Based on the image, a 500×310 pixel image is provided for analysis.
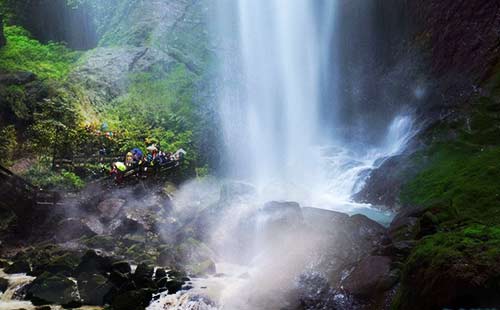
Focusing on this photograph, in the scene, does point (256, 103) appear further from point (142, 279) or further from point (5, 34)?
point (142, 279)

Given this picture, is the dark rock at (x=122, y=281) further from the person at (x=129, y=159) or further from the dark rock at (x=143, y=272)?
the person at (x=129, y=159)

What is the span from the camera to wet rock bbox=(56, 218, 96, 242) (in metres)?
16.2

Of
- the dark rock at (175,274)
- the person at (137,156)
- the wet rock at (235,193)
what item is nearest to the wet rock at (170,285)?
the dark rock at (175,274)

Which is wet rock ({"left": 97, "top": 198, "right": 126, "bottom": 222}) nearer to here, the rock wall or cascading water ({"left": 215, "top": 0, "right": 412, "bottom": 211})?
cascading water ({"left": 215, "top": 0, "right": 412, "bottom": 211})

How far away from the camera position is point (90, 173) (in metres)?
20.8

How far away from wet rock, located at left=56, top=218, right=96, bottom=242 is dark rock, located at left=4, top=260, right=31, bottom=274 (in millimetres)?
2757

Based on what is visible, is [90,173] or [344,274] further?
[90,173]

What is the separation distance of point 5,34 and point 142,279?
106 ft

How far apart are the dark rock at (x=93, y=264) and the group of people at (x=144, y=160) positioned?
7359 millimetres

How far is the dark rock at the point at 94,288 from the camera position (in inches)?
446

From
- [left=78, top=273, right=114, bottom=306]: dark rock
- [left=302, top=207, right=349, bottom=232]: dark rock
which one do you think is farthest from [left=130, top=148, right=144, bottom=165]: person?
[left=302, top=207, right=349, bottom=232]: dark rock

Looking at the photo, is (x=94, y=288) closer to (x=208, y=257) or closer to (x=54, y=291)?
(x=54, y=291)

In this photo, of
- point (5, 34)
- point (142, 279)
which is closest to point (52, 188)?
point (142, 279)

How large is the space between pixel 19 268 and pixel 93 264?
114 inches
